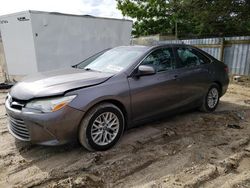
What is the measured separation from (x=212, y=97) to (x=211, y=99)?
53 mm

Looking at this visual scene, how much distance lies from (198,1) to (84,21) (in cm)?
430

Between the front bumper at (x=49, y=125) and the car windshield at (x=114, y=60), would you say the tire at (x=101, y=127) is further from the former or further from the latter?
the car windshield at (x=114, y=60)

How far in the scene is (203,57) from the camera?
514 centimetres

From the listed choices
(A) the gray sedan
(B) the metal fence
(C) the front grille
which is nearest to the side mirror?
(A) the gray sedan

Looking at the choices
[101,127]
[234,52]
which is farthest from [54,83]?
[234,52]

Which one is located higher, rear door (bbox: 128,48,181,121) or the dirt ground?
rear door (bbox: 128,48,181,121)

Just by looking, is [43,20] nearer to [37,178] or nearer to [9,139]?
[9,139]

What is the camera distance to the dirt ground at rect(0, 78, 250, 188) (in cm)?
276

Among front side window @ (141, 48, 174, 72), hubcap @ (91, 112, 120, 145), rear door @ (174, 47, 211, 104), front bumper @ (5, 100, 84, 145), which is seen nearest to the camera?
front bumper @ (5, 100, 84, 145)

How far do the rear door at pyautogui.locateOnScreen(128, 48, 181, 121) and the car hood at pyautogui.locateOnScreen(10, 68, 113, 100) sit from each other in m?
0.53

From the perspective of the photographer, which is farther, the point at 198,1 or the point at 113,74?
the point at 198,1

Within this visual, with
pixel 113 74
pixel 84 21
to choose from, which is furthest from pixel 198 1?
pixel 113 74

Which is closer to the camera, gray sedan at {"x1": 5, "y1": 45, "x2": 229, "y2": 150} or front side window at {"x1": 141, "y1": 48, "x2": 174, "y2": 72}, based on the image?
gray sedan at {"x1": 5, "y1": 45, "x2": 229, "y2": 150}

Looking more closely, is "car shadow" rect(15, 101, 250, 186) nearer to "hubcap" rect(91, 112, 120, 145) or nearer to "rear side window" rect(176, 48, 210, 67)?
"hubcap" rect(91, 112, 120, 145)
